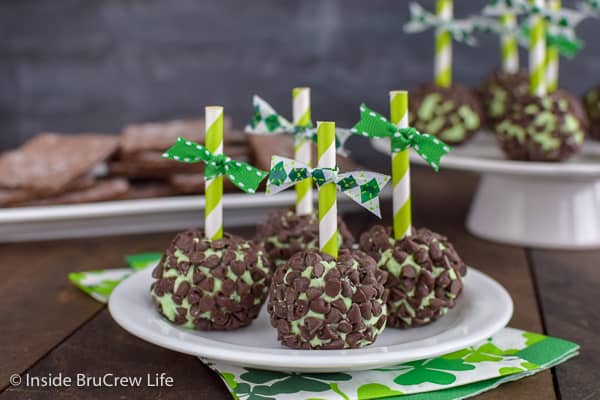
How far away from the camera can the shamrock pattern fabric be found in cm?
86

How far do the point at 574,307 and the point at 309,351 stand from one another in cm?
53

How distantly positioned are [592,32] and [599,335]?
55.9 inches

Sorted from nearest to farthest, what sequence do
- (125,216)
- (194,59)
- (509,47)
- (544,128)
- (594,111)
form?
(544,128) → (125,216) → (594,111) → (509,47) → (194,59)

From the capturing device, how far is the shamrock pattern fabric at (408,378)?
2.82 ft

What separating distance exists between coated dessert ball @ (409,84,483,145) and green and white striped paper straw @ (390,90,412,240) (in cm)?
61

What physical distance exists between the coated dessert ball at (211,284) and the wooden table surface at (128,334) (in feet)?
0.19

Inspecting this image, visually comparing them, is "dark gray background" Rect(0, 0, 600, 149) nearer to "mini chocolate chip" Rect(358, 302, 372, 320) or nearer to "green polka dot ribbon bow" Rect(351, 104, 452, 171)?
"green polka dot ribbon bow" Rect(351, 104, 452, 171)

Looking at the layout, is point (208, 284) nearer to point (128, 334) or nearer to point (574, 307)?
point (128, 334)

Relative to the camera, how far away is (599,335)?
108 centimetres

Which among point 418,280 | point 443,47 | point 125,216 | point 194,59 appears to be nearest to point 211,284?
point 418,280

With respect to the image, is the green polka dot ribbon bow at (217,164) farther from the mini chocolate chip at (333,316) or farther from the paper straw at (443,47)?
the paper straw at (443,47)

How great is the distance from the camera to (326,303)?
34.2 inches

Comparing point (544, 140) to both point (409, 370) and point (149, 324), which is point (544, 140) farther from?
point (149, 324)

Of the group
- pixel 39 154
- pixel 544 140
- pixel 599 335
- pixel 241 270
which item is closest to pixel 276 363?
pixel 241 270
